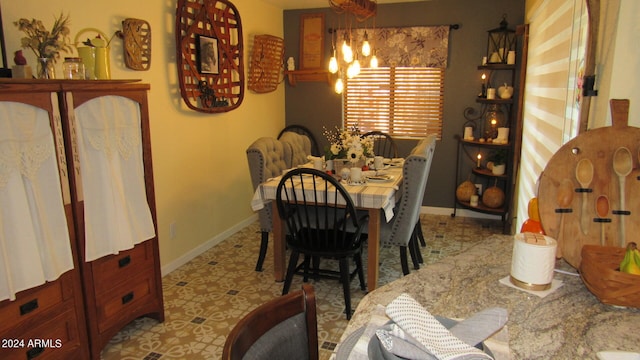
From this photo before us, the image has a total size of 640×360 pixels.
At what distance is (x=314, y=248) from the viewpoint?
9.84ft

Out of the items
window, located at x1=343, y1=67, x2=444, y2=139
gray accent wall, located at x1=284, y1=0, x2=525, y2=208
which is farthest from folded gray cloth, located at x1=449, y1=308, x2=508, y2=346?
gray accent wall, located at x1=284, y1=0, x2=525, y2=208

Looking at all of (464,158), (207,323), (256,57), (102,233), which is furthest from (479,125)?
(102,233)

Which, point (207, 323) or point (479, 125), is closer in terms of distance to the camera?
point (207, 323)

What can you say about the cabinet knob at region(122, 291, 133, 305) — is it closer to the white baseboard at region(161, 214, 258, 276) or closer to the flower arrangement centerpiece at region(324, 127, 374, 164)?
the white baseboard at region(161, 214, 258, 276)

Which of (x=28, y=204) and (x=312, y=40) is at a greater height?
(x=312, y=40)

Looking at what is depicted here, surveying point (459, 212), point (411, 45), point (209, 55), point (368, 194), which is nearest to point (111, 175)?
point (368, 194)

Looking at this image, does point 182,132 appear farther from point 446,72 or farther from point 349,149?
point 446,72

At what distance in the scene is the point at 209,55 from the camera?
3889mm

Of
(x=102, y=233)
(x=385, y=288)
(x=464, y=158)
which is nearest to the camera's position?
(x=385, y=288)

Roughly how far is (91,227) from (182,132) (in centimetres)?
158

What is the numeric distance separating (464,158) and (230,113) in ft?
8.81

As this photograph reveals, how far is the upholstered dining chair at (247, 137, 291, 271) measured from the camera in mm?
3434

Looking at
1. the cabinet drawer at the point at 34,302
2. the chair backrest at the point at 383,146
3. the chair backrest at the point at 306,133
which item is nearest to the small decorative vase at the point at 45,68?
the cabinet drawer at the point at 34,302

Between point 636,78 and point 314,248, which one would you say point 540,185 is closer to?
point 636,78
